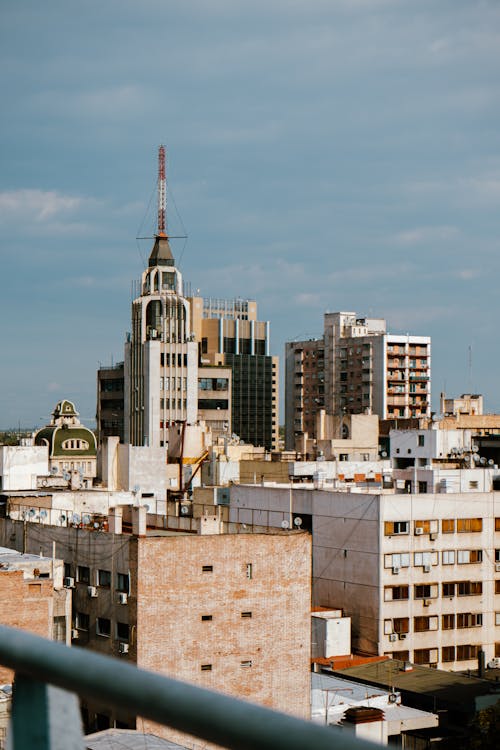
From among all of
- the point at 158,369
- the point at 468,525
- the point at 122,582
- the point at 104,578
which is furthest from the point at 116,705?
the point at 158,369

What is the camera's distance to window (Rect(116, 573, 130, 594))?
31.0m

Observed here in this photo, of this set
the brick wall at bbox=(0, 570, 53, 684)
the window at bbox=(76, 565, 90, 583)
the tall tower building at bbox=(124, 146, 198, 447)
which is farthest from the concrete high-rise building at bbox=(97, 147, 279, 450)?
the brick wall at bbox=(0, 570, 53, 684)

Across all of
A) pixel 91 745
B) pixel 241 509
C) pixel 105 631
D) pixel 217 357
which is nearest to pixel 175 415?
pixel 217 357

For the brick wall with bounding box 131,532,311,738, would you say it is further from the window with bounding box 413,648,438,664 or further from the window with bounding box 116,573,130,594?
the window with bounding box 413,648,438,664

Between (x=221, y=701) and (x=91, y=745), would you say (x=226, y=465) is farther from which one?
(x=221, y=701)

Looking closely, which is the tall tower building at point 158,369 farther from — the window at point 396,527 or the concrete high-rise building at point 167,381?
the window at point 396,527

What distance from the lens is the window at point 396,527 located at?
152 ft

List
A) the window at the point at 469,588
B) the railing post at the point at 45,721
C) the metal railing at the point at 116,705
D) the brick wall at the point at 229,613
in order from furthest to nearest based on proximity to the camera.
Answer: the window at the point at 469,588 < the brick wall at the point at 229,613 < the railing post at the point at 45,721 < the metal railing at the point at 116,705

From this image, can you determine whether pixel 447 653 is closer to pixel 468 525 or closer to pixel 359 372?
pixel 468 525

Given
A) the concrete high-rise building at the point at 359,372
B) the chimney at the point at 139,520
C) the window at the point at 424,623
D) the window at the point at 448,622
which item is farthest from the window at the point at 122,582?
the concrete high-rise building at the point at 359,372

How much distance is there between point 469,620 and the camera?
48375 mm

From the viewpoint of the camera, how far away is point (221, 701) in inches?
71.4

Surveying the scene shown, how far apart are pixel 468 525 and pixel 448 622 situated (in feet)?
13.7

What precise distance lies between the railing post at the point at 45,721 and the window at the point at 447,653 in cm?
4712
